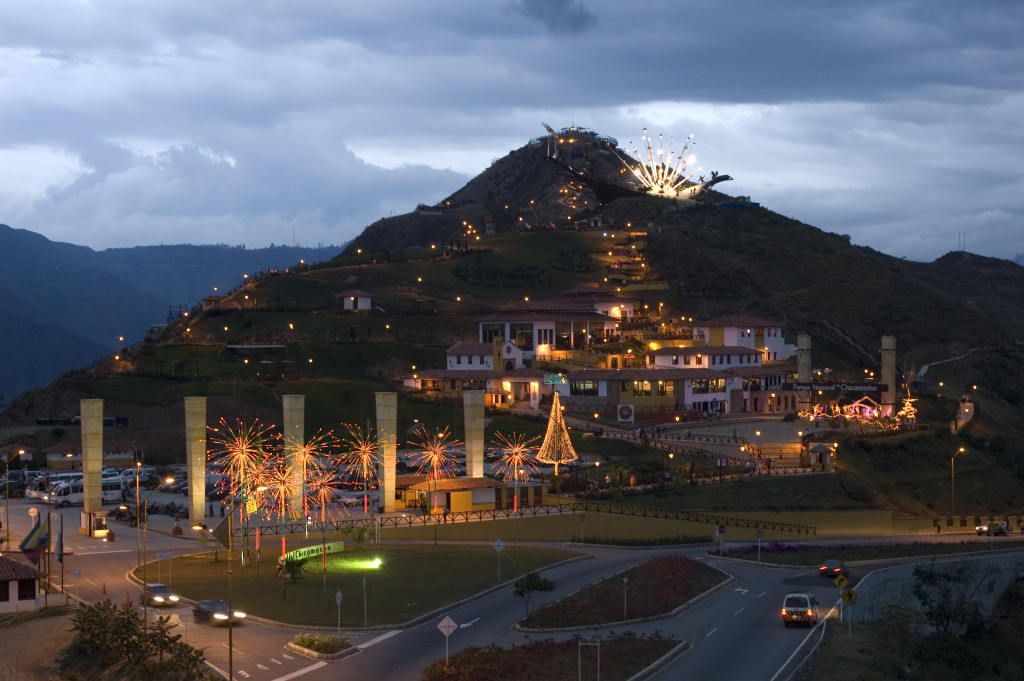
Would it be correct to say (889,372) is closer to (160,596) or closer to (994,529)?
(994,529)

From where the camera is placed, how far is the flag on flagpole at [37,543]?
46.6 meters

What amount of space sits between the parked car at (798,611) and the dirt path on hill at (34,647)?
21912mm

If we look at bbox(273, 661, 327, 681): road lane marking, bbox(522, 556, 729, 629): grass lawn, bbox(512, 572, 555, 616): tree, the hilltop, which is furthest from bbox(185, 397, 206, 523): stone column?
bbox(273, 661, 327, 681): road lane marking

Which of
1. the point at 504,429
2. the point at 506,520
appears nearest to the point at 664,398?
the point at 504,429

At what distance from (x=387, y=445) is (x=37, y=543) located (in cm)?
1857

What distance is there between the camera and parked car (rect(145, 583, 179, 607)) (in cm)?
4169

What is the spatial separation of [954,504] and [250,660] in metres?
53.4

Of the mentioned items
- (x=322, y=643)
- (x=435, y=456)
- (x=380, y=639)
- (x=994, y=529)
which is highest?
(x=435, y=456)

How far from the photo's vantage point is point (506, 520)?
60062 mm

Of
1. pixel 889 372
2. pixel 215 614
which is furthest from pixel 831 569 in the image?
pixel 889 372

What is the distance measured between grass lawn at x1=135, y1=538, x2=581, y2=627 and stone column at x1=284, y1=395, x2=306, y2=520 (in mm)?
5091

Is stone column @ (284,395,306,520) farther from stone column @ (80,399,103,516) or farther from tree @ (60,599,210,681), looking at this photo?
tree @ (60,599,210,681)

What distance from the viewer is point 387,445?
6084cm

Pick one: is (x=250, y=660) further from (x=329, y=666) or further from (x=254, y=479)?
(x=254, y=479)
